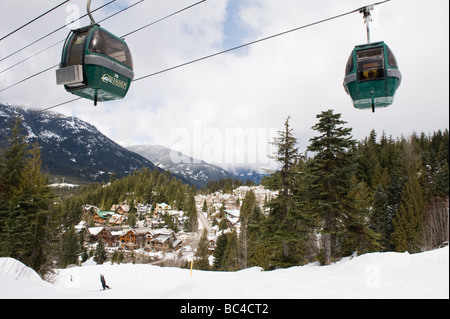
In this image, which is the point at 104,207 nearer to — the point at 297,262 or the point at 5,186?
the point at 5,186

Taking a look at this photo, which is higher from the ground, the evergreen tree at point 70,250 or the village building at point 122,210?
the village building at point 122,210

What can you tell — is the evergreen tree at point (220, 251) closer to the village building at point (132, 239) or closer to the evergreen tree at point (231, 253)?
the evergreen tree at point (231, 253)

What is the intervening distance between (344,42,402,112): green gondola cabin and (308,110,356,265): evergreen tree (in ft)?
29.8

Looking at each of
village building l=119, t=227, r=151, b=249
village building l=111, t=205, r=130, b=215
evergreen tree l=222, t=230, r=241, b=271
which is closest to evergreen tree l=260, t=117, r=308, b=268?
evergreen tree l=222, t=230, r=241, b=271

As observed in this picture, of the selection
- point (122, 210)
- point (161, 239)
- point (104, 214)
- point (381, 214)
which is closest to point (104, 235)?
point (161, 239)

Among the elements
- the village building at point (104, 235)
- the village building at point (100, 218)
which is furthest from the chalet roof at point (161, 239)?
the village building at point (100, 218)

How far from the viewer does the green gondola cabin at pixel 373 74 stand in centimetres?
494

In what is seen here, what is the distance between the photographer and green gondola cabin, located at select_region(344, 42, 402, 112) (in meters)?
4.94

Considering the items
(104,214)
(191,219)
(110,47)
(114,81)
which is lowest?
(191,219)

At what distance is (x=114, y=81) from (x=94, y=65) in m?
0.47

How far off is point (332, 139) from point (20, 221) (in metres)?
23.4

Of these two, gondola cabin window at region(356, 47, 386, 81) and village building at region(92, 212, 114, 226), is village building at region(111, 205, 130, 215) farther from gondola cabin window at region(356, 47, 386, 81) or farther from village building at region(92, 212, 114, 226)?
gondola cabin window at region(356, 47, 386, 81)

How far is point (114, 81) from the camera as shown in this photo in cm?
518

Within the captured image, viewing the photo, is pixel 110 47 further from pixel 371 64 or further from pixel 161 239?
pixel 161 239
